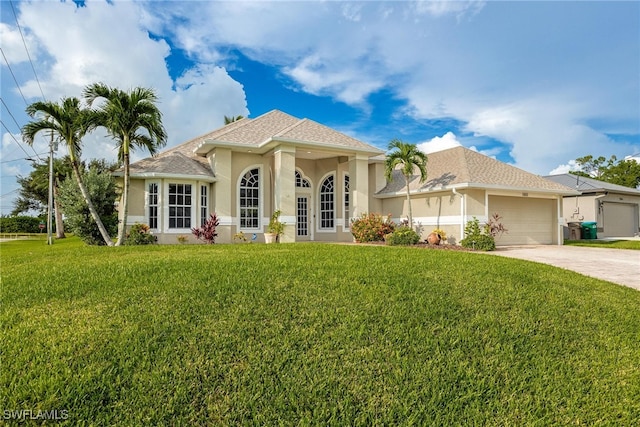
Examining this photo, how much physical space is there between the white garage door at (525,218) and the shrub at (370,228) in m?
5.14

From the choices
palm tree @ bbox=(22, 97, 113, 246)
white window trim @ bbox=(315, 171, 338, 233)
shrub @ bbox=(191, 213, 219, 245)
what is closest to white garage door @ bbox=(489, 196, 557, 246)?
white window trim @ bbox=(315, 171, 338, 233)

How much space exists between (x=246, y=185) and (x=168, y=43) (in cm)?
687

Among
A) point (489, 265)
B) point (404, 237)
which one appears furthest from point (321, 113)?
point (489, 265)

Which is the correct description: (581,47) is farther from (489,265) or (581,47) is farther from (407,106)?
(489,265)

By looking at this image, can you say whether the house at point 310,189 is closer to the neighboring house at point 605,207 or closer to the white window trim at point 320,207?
the white window trim at point 320,207

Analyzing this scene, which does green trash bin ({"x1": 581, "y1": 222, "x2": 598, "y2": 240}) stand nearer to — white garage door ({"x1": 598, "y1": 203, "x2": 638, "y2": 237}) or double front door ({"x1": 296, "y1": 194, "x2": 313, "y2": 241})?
white garage door ({"x1": 598, "y1": 203, "x2": 638, "y2": 237})

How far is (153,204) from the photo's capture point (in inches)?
620

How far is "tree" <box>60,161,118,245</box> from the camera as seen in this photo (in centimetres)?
1543

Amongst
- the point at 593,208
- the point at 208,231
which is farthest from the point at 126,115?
the point at 593,208

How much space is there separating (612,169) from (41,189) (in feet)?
216

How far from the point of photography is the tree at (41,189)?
3225 cm

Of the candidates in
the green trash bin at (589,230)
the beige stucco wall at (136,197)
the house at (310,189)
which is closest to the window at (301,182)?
the house at (310,189)

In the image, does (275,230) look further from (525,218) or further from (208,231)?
(525,218)

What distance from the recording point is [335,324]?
4133 mm
